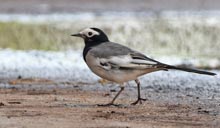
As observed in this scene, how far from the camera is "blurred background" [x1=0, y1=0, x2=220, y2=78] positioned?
1728 centimetres

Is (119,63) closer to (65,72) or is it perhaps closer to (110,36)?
(65,72)

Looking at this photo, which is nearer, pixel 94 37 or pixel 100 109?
pixel 100 109

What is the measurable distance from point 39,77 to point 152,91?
108 inches

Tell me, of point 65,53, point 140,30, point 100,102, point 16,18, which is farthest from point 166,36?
point 100,102

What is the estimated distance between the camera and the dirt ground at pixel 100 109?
8.80 m

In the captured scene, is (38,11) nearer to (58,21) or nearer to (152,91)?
(58,21)

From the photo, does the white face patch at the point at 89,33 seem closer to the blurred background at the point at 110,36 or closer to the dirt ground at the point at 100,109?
the dirt ground at the point at 100,109

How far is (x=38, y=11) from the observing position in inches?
1051

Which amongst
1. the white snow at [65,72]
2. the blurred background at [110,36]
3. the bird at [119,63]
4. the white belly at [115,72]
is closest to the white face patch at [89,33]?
the bird at [119,63]

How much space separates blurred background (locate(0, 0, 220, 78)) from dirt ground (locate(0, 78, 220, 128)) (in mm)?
3137

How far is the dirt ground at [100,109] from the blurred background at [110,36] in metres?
3.14

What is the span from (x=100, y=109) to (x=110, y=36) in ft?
35.4

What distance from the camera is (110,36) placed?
2083 centimetres

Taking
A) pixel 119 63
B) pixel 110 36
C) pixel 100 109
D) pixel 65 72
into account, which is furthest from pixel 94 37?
pixel 110 36
